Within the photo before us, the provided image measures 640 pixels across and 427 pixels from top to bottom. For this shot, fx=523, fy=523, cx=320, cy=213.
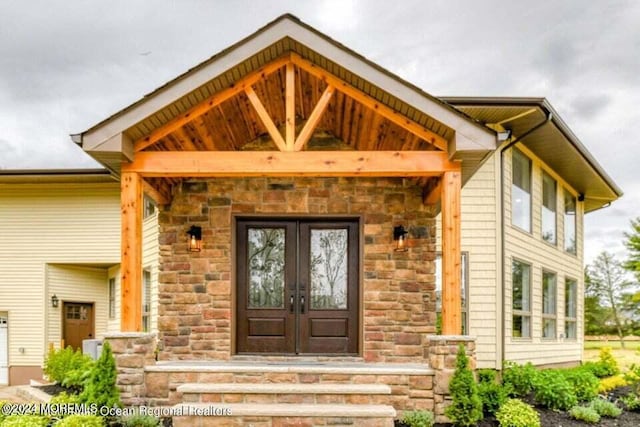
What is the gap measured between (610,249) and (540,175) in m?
19.8

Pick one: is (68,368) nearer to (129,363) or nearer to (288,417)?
(129,363)

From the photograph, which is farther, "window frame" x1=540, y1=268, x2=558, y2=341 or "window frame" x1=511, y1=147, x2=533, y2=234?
"window frame" x1=540, y1=268, x2=558, y2=341

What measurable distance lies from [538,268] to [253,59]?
25.4 ft

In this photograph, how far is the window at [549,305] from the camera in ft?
36.7

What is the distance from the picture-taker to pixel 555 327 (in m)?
11.6

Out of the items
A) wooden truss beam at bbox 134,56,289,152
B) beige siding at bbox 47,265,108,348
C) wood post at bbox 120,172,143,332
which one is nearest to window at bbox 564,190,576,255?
wooden truss beam at bbox 134,56,289,152

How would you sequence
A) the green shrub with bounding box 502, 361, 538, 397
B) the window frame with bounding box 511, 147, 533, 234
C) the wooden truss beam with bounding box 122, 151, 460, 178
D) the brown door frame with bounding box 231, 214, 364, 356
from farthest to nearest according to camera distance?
the window frame with bounding box 511, 147, 533, 234, the green shrub with bounding box 502, 361, 538, 397, the brown door frame with bounding box 231, 214, 364, 356, the wooden truss beam with bounding box 122, 151, 460, 178

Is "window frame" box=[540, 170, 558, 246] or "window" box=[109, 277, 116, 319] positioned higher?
"window frame" box=[540, 170, 558, 246]

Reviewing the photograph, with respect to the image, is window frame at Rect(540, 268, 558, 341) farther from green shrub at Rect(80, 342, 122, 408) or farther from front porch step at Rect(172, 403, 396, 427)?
green shrub at Rect(80, 342, 122, 408)

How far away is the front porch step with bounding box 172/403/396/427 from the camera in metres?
5.07

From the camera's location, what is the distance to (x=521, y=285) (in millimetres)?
10227

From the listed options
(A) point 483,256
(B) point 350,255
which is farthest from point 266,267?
(A) point 483,256

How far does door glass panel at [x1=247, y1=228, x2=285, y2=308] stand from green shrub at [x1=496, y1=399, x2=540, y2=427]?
3080mm

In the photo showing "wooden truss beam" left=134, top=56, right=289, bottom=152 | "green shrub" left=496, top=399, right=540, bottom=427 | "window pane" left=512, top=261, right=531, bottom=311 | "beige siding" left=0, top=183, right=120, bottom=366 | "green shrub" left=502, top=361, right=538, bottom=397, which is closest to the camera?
"green shrub" left=496, top=399, right=540, bottom=427
